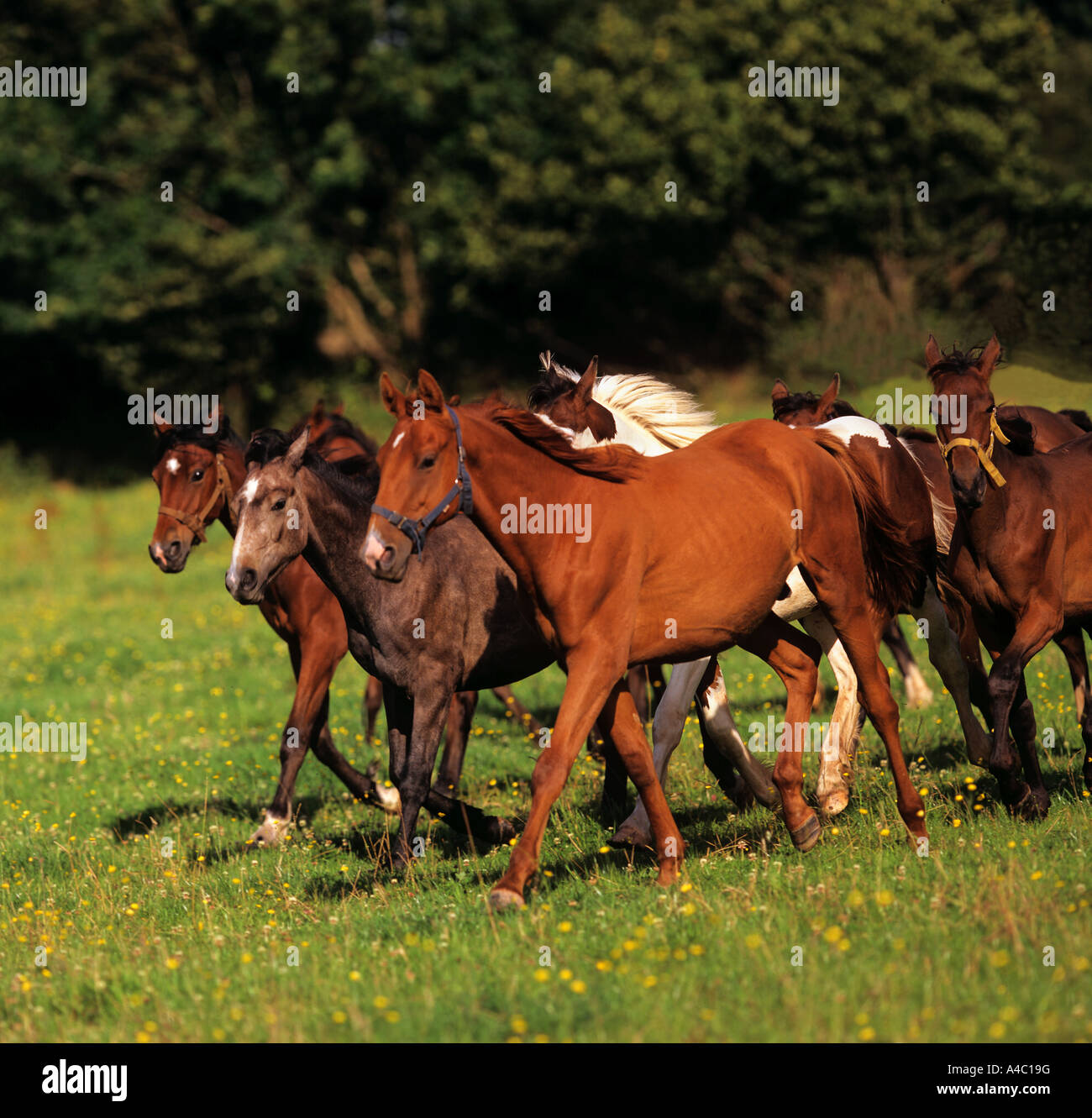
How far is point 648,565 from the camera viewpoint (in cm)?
618

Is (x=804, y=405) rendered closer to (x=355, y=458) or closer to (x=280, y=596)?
(x=355, y=458)

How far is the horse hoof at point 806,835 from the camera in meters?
6.72

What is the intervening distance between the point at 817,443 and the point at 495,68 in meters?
30.0

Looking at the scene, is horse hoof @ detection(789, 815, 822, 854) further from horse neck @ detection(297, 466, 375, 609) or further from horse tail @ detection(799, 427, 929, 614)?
horse neck @ detection(297, 466, 375, 609)

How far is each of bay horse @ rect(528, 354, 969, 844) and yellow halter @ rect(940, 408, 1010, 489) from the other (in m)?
0.65

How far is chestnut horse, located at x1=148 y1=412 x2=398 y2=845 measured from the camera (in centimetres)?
866

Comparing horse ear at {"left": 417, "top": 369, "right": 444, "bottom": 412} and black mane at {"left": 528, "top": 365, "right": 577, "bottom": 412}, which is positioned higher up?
black mane at {"left": 528, "top": 365, "right": 577, "bottom": 412}

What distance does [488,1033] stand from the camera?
4594mm

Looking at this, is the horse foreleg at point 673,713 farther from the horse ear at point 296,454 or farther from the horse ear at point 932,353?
the horse ear at point 296,454

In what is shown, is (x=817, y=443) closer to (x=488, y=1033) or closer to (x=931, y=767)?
(x=931, y=767)
